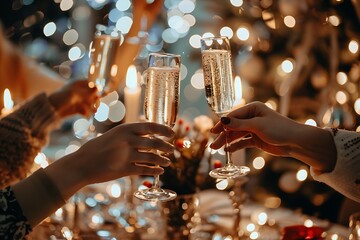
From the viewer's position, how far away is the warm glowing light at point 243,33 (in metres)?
3.22

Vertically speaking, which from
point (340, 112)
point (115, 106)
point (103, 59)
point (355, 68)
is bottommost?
point (115, 106)

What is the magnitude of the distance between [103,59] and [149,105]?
42cm

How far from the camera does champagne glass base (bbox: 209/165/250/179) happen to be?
4.80 ft

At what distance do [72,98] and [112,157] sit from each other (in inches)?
40.1

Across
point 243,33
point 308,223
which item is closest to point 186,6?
point 243,33

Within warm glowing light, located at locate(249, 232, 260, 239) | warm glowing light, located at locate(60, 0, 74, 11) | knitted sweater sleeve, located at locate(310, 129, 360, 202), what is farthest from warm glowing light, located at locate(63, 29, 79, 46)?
knitted sweater sleeve, located at locate(310, 129, 360, 202)

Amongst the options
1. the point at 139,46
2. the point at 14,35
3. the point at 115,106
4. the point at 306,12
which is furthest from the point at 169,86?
the point at 115,106

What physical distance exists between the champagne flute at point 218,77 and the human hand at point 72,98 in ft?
2.43

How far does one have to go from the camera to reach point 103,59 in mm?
1703

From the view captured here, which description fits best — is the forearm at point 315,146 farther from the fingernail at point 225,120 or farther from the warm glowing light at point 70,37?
the warm glowing light at point 70,37

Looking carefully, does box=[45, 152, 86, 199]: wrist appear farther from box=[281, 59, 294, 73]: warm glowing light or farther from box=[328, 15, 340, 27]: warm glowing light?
box=[281, 59, 294, 73]: warm glowing light

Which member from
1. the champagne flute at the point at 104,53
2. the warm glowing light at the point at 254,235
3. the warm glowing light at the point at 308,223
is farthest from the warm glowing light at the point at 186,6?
the warm glowing light at the point at 254,235

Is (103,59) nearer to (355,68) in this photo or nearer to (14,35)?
(355,68)

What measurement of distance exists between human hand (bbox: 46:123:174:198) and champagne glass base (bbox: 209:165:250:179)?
1.04ft
